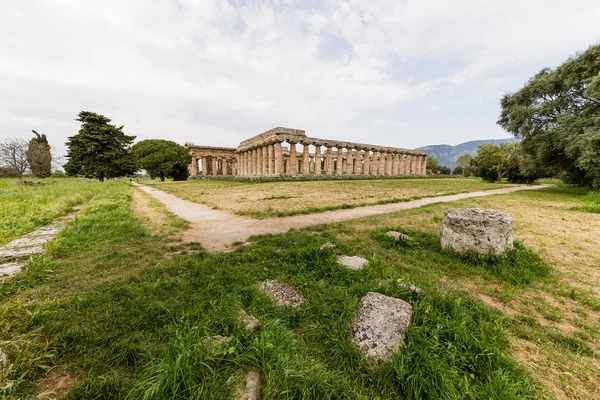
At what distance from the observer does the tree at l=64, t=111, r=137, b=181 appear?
105 feet

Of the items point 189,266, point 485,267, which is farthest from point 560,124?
point 189,266

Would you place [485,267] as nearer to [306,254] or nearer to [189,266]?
[306,254]

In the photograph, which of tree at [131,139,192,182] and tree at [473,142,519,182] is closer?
tree at [473,142,519,182]

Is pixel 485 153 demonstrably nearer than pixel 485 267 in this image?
No

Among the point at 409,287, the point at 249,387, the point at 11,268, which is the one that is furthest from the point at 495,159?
the point at 11,268

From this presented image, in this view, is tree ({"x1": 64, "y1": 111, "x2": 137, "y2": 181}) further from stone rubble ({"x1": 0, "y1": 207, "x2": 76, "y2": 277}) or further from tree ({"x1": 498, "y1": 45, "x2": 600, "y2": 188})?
tree ({"x1": 498, "y1": 45, "x2": 600, "y2": 188})

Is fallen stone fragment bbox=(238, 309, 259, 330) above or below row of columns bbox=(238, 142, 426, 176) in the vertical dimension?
below

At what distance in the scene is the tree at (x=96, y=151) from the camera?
3191 centimetres

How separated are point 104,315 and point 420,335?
128 inches

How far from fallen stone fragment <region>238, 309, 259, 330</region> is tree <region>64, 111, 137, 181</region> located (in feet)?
137

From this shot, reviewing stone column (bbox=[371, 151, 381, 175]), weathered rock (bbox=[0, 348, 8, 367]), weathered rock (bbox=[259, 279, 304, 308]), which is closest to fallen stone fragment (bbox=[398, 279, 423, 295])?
weathered rock (bbox=[259, 279, 304, 308])

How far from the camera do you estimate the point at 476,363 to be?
1948 millimetres

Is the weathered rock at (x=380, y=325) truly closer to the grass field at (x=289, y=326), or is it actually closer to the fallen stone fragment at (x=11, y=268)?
the grass field at (x=289, y=326)

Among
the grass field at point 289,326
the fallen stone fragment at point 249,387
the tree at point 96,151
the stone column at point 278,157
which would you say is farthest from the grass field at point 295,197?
the tree at point 96,151
